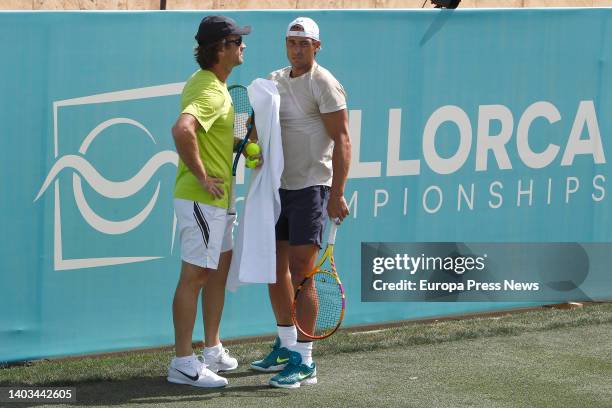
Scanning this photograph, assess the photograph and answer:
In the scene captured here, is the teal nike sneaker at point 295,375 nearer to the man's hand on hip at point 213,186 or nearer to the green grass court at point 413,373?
the green grass court at point 413,373

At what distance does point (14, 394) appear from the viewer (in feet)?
17.7

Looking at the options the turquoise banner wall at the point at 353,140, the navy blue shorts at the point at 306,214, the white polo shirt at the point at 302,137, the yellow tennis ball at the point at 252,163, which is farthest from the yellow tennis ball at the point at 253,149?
the turquoise banner wall at the point at 353,140

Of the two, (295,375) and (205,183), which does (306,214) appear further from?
(295,375)

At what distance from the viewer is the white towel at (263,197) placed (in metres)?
5.50

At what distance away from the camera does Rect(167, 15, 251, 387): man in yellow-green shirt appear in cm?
536

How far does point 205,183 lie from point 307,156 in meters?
0.57

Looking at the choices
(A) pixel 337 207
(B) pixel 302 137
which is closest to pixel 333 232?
(A) pixel 337 207

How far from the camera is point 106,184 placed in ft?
19.9

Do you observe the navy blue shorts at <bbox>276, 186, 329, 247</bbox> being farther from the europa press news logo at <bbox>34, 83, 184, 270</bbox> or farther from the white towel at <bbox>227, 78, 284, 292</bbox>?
the europa press news logo at <bbox>34, 83, 184, 270</bbox>

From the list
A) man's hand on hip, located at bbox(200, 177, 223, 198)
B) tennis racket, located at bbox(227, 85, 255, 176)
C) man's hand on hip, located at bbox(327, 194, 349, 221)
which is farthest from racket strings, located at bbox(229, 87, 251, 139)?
man's hand on hip, located at bbox(327, 194, 349, 221)

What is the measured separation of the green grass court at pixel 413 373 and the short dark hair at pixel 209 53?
5.24ft

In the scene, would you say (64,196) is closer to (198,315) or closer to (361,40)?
(198,315)

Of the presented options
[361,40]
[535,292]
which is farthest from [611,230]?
[361,40]

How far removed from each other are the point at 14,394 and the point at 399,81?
3.00m
